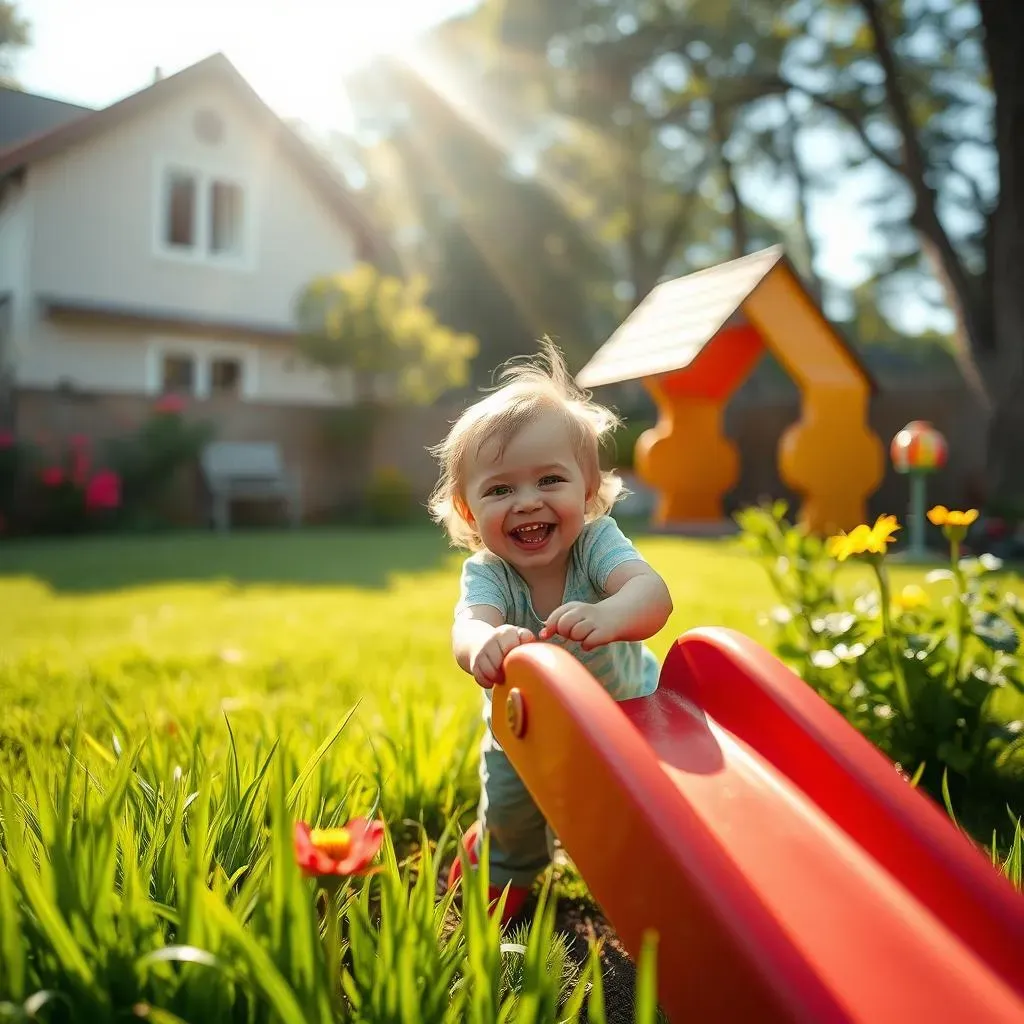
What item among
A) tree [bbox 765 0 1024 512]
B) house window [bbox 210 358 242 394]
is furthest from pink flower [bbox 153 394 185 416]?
tree [bbox 765 0 1024 512]

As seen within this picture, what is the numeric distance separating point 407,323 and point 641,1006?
12.1 m

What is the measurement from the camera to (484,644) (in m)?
1.45

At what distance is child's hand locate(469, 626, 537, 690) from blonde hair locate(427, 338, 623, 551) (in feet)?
1.10

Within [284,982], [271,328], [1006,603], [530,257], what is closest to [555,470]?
[284,982]

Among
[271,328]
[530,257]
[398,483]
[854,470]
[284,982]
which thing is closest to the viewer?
[284,982]

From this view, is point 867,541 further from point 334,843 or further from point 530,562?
point 334,843

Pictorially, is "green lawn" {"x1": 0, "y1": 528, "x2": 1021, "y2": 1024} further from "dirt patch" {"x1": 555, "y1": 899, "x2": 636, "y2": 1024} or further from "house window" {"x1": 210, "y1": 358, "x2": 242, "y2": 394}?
"house window" {"x1": 210, "y1": 358, "x2": 242, "y2": 394}

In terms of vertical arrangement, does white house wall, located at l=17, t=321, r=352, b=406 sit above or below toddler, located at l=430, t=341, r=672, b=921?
above

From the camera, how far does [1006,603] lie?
217 cm

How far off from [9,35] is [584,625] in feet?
5.65

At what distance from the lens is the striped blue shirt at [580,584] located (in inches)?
67.7

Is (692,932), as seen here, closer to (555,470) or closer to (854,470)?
(555,470)

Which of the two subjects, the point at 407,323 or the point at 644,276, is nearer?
the point at 407,323

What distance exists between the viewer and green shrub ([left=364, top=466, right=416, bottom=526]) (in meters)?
11.2
